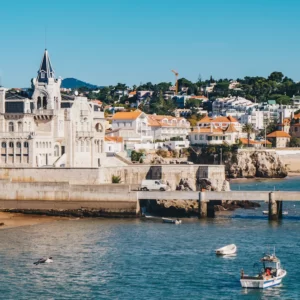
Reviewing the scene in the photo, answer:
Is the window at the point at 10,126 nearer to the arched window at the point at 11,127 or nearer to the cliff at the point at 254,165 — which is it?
the arched window at the point at 11,127

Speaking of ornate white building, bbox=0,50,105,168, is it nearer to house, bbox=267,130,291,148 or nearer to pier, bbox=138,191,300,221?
pier, bbox=138,191,300,221

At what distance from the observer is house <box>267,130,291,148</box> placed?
162875 mm

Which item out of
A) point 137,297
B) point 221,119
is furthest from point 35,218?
point 221,119

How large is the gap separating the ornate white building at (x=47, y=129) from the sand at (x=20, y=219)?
7.84 meters

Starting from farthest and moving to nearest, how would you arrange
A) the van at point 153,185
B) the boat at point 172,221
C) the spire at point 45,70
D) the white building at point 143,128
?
the white building at point 143,128 → the spire at point 45,70 → the van at point 153,185 → the boat at point 172,221

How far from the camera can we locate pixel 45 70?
90.6 m

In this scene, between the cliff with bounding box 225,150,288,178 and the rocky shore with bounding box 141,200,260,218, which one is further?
the cliff with bounding box 225,150,288,178

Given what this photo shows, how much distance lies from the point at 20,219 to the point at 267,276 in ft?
99.4

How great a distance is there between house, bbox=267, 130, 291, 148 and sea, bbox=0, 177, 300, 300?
8614 centimetres

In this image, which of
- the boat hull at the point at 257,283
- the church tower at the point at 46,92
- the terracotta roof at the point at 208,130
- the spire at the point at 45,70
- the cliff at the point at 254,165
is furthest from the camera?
the terracotta roof at the point at 208,130

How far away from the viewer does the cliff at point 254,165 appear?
440 feet

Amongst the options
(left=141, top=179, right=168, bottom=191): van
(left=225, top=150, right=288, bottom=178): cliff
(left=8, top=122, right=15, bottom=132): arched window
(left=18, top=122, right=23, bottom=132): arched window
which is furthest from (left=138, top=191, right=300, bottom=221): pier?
(left=225, top=150, right=288, bottom=178): cliff

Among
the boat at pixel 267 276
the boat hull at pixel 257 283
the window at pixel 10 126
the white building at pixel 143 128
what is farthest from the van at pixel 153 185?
the white building at pixel 143 128

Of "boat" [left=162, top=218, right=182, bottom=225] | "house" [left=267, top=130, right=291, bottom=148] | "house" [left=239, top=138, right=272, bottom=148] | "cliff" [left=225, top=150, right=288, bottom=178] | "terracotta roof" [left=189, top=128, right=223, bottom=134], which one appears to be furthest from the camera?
"house" [left=267, top=130, right=291, bottom=148]
